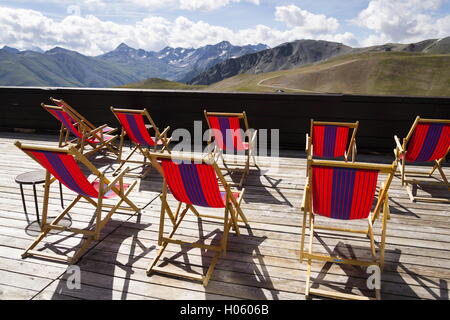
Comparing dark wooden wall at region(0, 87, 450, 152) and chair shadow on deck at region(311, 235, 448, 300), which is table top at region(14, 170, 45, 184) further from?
dark wooden wall at region(0, 87, 450, 152)

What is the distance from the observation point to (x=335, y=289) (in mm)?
2381

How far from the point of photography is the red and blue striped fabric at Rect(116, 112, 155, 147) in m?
4.48

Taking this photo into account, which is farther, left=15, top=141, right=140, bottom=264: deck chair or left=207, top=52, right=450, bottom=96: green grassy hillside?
left=207, top=52, right=450, bottom=96: green grassy hillside

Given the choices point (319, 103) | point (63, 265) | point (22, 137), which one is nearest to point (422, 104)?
point (319, 103)

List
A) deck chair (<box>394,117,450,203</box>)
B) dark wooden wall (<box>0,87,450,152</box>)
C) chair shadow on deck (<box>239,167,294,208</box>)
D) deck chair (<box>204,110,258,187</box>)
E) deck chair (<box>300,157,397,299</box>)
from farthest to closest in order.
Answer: dark wooden wall (<box>0,87,450,152</box>) → deck chair (<box>204,110,258,187</box>) → chair shadow on deck (<box>239,167,294,208</box>) → deck chair (<box>394,117,450,203</box>) → deck chair (<box>300,157,397,299</box>)

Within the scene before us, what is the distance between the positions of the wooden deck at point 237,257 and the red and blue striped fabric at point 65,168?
54 cm

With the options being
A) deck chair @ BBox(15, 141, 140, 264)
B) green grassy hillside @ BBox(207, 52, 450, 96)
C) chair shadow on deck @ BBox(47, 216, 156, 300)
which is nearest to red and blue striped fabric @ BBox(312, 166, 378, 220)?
chair shadow on deck @ BBox(47, 216, 156, 300)

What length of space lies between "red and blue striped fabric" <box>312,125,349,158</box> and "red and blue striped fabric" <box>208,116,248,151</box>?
926mm

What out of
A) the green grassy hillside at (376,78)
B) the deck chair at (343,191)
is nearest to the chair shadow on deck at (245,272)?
the deck chair at (343,191)

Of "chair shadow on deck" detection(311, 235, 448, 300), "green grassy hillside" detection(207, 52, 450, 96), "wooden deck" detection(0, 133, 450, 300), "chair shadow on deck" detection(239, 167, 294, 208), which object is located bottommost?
"chair shadow on deck" detection(311, 235, 448, 300)

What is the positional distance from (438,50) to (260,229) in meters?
186

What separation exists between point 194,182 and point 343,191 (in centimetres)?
106

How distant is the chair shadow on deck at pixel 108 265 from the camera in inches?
91.6
